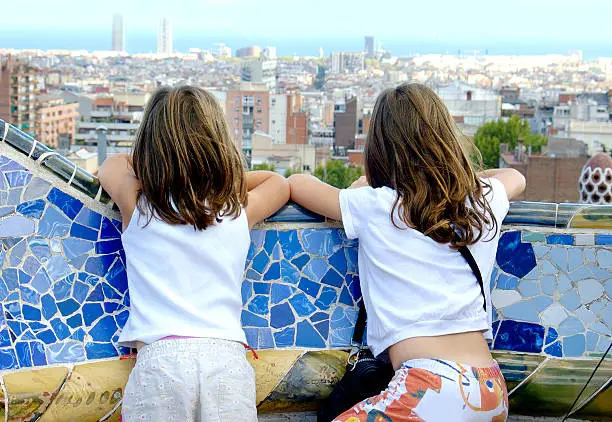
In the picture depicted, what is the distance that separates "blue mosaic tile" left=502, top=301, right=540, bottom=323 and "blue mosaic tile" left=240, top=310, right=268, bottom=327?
0.52 m

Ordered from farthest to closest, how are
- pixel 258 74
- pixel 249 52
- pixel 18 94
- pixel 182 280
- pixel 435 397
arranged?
pixel 249 52
pixel 258 74
pixel 18 94
pixel 182 280
pixel 435 397

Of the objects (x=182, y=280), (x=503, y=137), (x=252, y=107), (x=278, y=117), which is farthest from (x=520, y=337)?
(x=252, y=107)

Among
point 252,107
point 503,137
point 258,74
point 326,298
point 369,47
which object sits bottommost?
point 503,137

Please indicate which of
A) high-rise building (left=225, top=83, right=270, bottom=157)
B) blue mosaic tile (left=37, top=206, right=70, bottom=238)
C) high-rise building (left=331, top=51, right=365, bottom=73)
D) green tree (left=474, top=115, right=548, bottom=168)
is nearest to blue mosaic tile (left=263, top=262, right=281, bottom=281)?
blue mosaic tile (left=37, top=206, right=70, bottom=238)

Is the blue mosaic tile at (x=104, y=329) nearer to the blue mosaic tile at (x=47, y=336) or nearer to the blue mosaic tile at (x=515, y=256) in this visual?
the blue mosaic tile at (x=47, y=336)

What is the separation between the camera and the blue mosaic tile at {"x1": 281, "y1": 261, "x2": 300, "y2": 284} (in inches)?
84.3

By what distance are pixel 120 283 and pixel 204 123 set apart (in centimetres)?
41

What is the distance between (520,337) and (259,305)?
0.57 m

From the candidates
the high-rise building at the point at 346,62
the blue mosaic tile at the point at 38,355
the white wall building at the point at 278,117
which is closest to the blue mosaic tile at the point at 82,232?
the blue mosaic tile at the point at 38,355

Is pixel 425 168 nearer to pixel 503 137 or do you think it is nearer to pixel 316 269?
pixel 316 269

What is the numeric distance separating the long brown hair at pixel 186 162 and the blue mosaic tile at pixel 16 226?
28 centimetres

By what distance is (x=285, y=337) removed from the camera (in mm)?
2143

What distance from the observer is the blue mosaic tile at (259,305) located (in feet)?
7.01

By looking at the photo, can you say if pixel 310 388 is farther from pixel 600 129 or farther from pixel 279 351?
pixel 600 129
